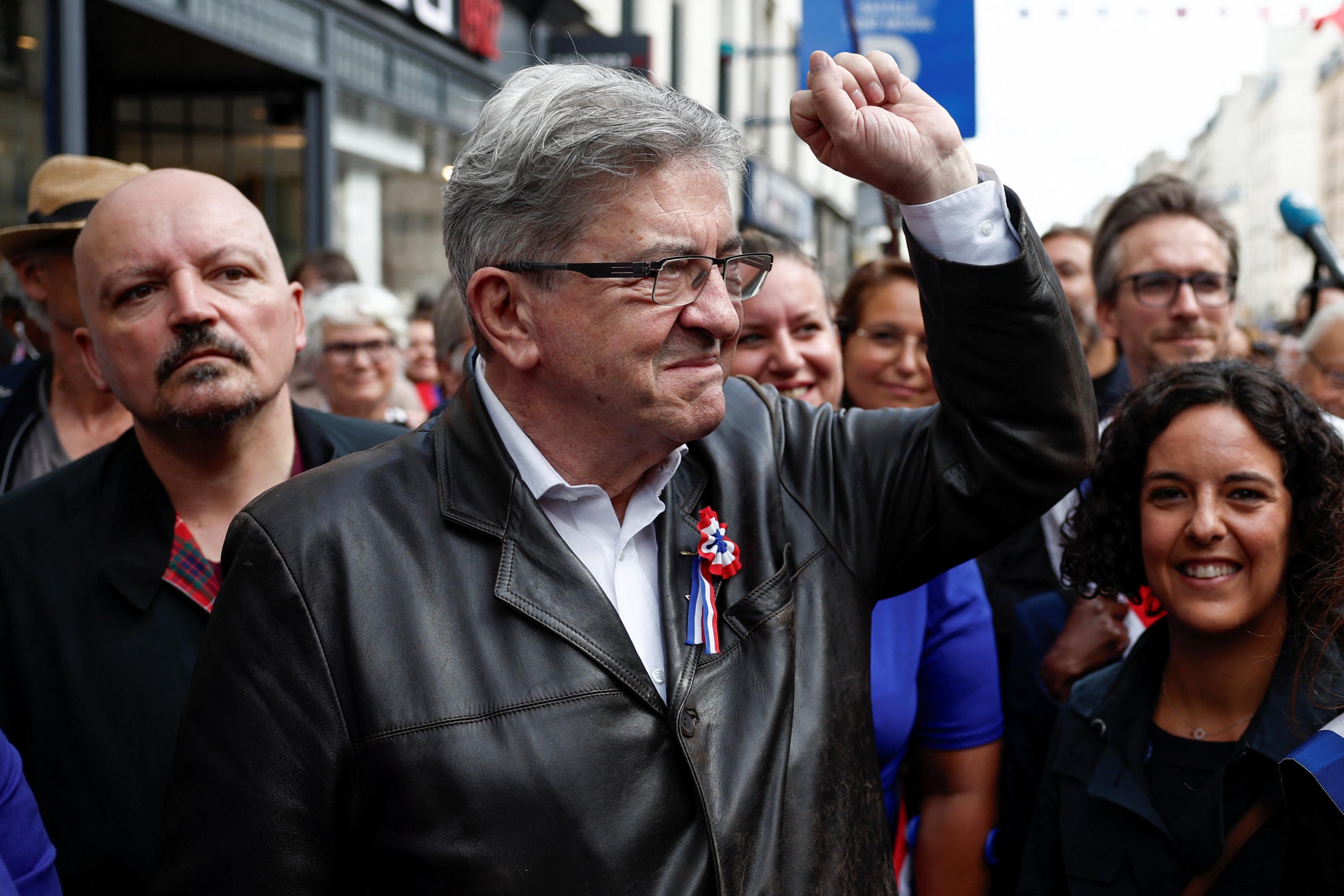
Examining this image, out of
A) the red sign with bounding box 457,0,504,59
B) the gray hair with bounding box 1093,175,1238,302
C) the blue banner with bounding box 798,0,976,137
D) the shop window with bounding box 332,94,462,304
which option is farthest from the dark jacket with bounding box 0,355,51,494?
the red sign with bounding box 457,0,504,59

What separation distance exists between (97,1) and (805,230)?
1931 centimetres

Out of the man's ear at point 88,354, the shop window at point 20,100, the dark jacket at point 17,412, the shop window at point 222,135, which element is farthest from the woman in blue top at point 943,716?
the shop window at point 222,135

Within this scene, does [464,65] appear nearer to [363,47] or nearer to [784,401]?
[363,47]

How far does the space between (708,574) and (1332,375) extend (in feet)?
10.1

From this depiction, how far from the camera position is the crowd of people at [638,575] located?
1.58 m

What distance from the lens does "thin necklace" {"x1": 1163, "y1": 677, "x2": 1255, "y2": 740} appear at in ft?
7.48

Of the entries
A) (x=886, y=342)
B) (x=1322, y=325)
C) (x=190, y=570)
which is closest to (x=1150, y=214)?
(x=1322, y=325)

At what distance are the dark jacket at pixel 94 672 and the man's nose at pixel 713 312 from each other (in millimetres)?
1191

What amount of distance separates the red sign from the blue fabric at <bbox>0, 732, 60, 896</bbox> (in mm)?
9588

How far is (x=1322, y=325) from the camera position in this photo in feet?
13.3

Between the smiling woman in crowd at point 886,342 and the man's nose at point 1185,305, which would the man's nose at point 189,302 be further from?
the man's nose at point 1185,305

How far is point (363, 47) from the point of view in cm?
919

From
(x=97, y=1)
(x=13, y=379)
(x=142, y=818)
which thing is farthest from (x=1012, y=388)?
(x=97, y=1)

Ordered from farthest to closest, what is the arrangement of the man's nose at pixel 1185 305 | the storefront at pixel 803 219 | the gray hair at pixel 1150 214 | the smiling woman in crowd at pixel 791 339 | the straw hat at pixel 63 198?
Result: the storefront at pixel 803 219 → the gray hair at pixel 1150 214 → the man's nose at pixel 1185 305 → the straw hat at pixel 63 198 → the smiling woman in crowd at pixel 791 339
